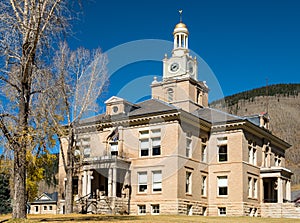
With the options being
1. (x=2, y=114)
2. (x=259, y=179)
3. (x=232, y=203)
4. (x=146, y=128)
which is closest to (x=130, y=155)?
(x=146, y=128)

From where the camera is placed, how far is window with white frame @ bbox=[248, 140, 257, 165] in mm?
40344

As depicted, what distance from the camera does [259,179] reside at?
41.8m

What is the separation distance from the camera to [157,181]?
119 feet

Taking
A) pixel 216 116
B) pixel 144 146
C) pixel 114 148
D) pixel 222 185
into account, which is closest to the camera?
pixel 144 146

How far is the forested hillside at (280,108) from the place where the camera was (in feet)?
511

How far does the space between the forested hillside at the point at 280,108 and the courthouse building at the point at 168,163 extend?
→ 351 ft

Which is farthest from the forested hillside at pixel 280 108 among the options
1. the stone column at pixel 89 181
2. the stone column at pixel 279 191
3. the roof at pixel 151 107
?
the stone column at pixel 89 181

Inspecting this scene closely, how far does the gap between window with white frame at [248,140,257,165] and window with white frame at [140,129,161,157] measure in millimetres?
8443

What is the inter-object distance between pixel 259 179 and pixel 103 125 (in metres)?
14.3

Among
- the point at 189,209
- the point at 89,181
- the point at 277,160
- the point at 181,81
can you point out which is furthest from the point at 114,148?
the point at 277,160

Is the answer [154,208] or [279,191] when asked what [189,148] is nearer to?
[154,208]

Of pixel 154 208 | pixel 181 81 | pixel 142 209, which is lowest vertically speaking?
pixel 142 209

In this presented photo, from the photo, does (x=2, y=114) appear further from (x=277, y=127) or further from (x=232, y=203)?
(x=277, y=127)

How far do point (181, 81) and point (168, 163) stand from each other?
42.6 feet
